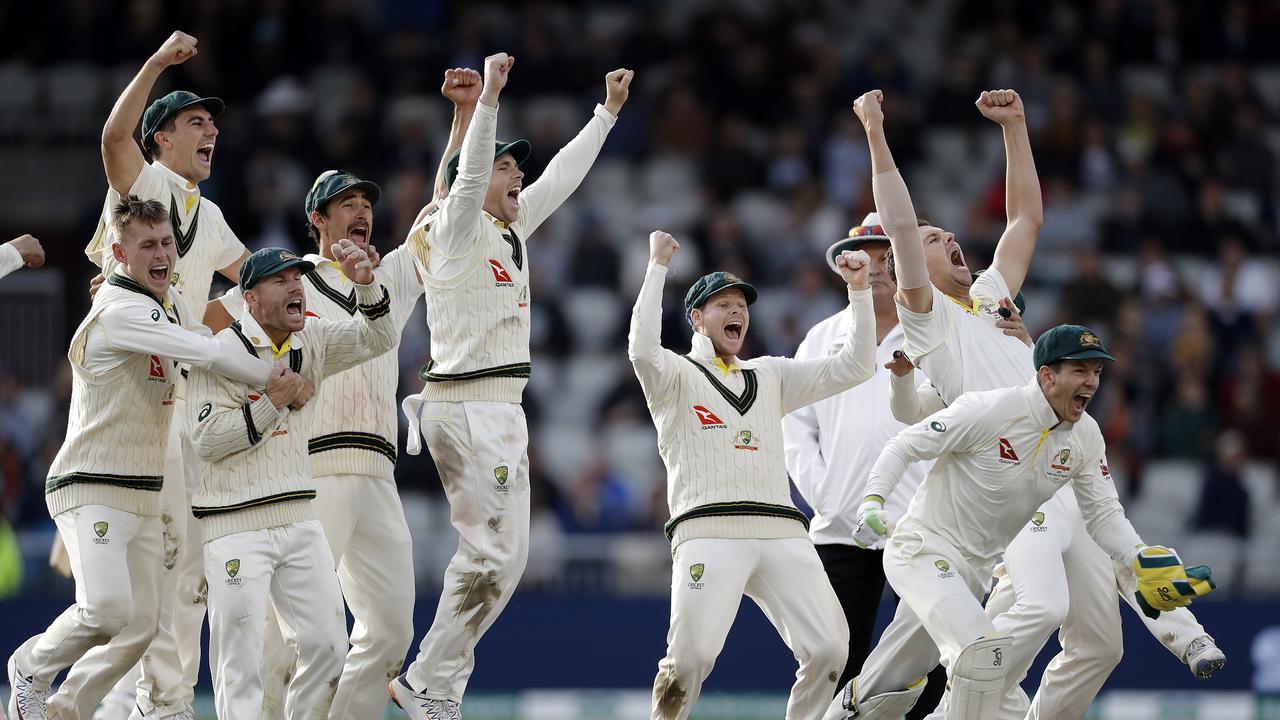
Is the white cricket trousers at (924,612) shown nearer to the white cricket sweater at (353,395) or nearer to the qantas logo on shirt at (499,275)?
the qantas logo on shirt at (499,275)

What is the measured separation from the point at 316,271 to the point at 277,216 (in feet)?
29.1

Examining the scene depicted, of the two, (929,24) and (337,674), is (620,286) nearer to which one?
(929,24)

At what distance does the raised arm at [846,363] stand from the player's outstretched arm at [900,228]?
21cm

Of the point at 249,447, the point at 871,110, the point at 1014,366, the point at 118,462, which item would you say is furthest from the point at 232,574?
the point at 1014,366

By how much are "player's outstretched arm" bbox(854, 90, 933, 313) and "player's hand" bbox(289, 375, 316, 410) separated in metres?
2.95

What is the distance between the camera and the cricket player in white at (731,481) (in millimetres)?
8992

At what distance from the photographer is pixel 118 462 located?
8.88 m

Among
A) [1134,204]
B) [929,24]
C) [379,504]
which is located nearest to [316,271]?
[379,504]

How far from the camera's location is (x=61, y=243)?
19.3 m

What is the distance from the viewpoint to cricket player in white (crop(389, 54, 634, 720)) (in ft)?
30.4

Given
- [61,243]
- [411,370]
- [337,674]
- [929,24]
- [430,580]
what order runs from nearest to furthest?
1. [337,674]
2. [430,580]
3. [411,370]
4. [61,243]
5. [929,24]

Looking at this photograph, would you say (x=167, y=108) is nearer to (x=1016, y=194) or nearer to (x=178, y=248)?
(x=178, y=248)

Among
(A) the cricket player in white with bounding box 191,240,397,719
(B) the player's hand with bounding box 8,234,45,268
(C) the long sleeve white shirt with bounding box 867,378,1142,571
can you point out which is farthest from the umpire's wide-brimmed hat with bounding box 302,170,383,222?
(C) the long sleeve white shirt with bounding box 867,378,1142,571

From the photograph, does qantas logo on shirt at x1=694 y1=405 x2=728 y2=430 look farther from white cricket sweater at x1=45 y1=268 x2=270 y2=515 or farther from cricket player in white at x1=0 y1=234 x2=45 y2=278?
cricket player in white at x1=0 y1=234 x2=45 y2=278
